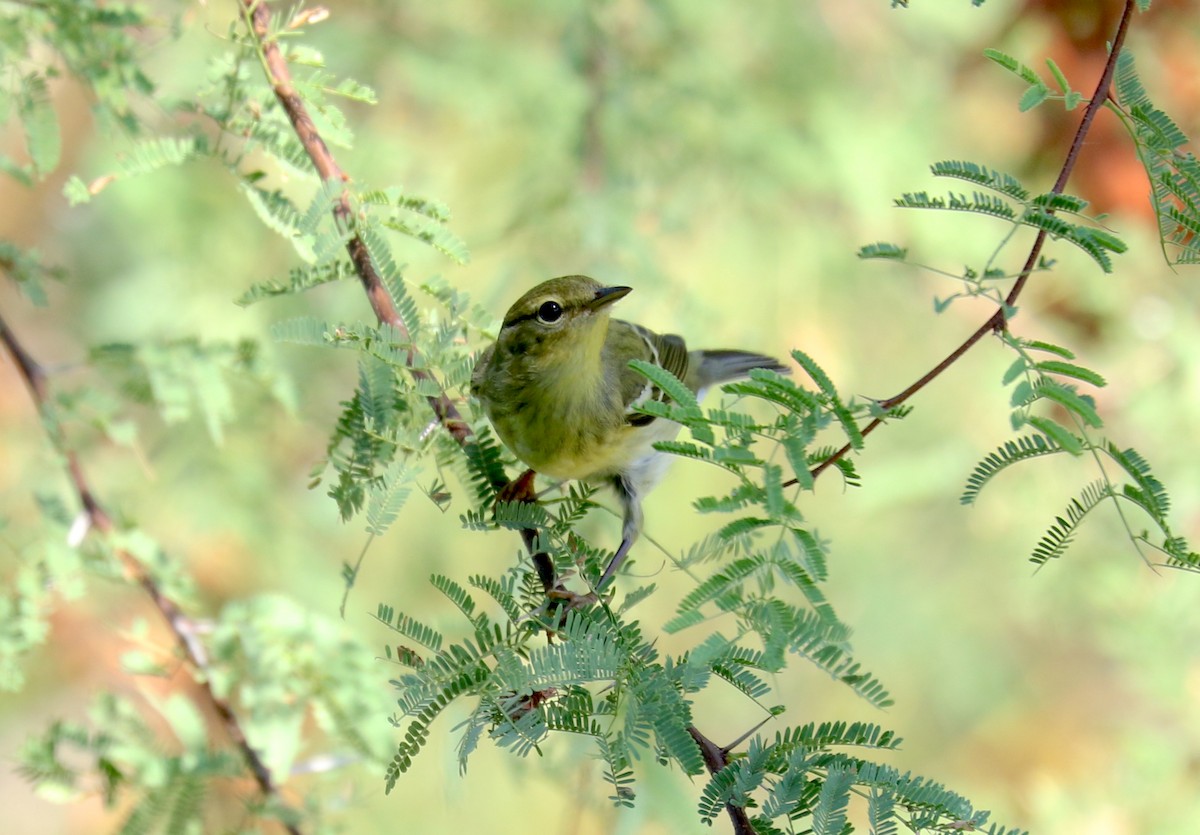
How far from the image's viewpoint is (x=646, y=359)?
134 inches

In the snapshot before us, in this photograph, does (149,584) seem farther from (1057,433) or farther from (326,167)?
(1057,433)

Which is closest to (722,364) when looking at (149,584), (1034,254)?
(149,584)

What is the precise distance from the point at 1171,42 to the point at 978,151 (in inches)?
55.7

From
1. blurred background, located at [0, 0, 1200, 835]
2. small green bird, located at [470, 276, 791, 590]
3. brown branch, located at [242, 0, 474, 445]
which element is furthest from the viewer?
blurred background, located at [0, 0, 1200, 835]

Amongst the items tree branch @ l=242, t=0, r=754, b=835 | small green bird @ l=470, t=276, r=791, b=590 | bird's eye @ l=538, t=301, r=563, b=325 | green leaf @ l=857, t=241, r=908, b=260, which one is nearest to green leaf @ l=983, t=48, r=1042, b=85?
green leaf @ l=857, t=241, r=908, b=260

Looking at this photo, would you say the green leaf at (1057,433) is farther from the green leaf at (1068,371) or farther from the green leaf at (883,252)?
the green leaf at (883,252)

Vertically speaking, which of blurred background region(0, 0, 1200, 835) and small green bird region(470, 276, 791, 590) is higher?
blurred background region(0, 0, 1200, 835)

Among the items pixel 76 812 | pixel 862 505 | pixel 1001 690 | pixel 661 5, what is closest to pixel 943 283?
pixel 862 505

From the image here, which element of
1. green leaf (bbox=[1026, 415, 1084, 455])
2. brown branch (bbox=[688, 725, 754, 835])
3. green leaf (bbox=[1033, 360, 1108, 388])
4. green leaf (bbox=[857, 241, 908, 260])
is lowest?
brown branch (bbox=[688, 725, 754, 835])

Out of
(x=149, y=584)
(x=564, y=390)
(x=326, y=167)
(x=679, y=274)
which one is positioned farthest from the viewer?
(x=679, y=274)

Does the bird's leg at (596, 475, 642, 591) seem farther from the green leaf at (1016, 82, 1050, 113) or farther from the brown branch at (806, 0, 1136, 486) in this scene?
the green leaf at (1016, 82, 1050, 113)

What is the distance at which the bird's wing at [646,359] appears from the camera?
3070mm

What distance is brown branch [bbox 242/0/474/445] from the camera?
7.94 ft

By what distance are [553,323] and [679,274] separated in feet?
11.1
